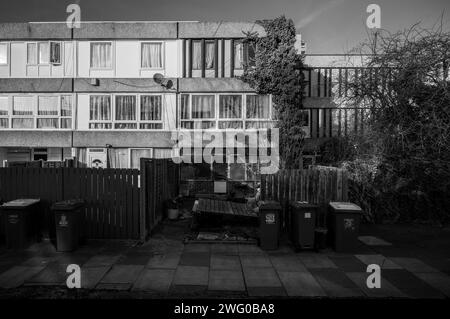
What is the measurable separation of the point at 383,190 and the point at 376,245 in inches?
123

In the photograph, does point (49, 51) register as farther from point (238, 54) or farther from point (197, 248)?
point (197, 248)

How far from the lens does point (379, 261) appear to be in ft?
24.0

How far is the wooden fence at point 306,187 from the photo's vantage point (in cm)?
943

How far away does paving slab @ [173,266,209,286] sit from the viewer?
599 centimetres

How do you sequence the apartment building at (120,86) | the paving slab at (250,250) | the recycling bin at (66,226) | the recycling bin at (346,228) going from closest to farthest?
the recycling bin at (66,226)
the paving slab at (250,250)
the recycling bin at (346,228)
the apartment building at (120,86)

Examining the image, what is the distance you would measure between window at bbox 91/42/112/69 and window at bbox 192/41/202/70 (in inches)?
187

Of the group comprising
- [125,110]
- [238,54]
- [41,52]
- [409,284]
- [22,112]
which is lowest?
[409,284]

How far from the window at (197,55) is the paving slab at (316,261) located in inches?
554

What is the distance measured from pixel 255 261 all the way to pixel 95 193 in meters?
4.47

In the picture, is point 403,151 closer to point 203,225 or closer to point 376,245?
point 376,245

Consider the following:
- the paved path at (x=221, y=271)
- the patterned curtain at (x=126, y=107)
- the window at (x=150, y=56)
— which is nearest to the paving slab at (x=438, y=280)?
the paved path at (x=221, y=271)

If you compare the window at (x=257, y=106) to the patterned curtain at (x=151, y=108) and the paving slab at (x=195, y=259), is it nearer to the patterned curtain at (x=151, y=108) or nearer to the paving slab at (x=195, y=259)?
the patterned curtain at (x=151, y=108)

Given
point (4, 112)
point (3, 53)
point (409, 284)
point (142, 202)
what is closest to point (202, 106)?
point (142, 202)

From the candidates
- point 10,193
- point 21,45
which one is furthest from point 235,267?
point 21,45
